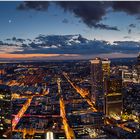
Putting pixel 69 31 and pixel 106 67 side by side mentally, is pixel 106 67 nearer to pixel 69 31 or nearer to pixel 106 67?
pixel 106 67

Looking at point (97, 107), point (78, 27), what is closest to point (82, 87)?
point (97, 107)

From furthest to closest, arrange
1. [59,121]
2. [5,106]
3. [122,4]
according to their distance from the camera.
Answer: [59,121]
[5,106]
[122,4]

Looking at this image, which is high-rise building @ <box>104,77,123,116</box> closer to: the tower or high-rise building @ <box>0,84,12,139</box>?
the tower

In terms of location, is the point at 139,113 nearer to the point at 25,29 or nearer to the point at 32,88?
the point at 32,88

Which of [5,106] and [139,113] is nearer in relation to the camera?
[5,106]

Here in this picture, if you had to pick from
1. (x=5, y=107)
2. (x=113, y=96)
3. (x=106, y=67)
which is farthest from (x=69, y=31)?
(x=113, y=96)

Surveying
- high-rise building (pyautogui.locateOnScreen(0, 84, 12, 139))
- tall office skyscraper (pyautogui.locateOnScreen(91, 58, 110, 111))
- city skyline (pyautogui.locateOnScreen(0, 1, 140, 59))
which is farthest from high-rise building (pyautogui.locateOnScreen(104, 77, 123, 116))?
high-rise building (pyautogui.locateOnScreen(0, 84, 12, 139))

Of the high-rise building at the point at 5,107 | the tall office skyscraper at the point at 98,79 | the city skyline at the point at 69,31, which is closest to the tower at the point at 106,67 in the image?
the tall office skyscraper at the point at 98,79

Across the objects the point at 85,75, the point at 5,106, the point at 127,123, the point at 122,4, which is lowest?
the point at 127,123
